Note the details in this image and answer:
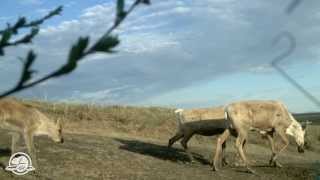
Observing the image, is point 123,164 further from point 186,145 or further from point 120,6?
point 120,6

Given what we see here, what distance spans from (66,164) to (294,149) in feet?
48.5

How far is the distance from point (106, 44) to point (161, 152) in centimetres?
2021

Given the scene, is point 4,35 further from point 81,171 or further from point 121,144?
point 121,144

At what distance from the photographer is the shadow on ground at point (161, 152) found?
72.1 feet

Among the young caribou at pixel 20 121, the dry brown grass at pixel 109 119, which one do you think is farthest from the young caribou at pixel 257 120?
the dry brown grass at pixel 109 119

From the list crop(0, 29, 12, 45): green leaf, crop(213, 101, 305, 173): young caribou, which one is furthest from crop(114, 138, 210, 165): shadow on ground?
crop(0, 29, 12, 45): green leaf

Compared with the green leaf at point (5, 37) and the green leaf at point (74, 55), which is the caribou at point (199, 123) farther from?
the green leaf at point (74, 55)

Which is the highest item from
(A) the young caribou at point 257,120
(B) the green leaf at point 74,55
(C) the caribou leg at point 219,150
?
(B) the green leaf at point 74,55

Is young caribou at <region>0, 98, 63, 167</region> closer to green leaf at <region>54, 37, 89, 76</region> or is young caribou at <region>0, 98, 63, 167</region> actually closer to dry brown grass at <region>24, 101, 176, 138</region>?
dry brown grass at <region>24, 101, 176, 138</region>

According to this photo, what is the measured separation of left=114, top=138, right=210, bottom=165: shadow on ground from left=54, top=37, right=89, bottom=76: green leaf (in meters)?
18.7

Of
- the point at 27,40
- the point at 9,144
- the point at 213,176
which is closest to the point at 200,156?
the point at 213,176

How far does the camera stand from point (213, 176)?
18469mm

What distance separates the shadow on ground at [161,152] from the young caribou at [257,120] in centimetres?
176

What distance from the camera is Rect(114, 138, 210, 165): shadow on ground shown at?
21969 mm
